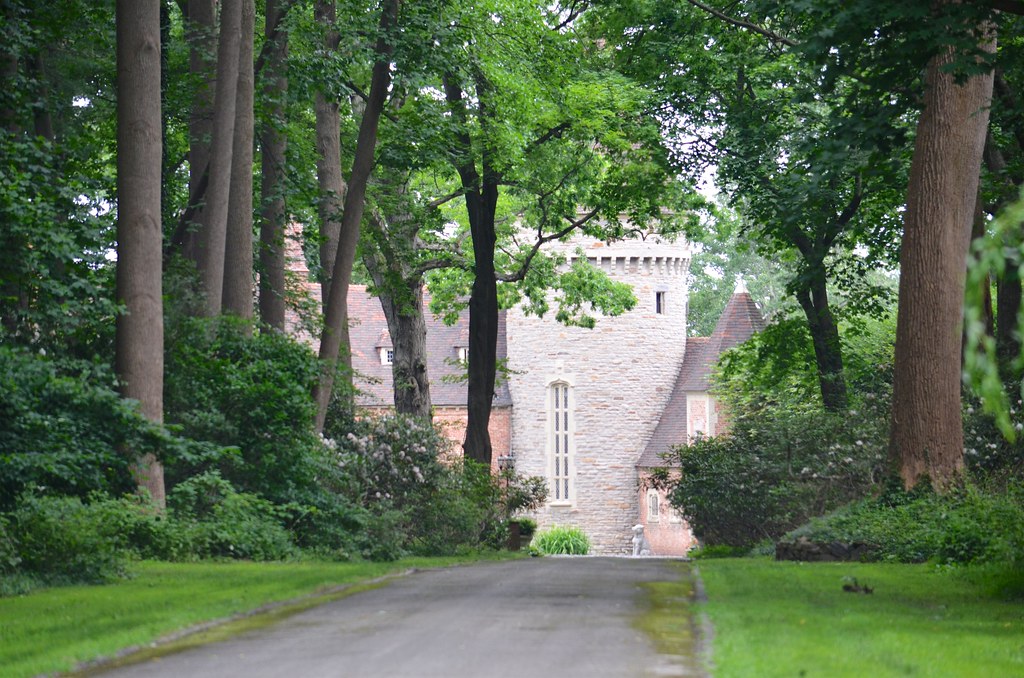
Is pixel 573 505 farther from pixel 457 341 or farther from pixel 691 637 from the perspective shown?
pixel 691 637

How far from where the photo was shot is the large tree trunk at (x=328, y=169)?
25.5 m

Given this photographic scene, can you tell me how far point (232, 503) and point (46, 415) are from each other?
4.19 m

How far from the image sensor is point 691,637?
9.32 metres

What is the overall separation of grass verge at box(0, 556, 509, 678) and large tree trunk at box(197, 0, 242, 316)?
531 cm

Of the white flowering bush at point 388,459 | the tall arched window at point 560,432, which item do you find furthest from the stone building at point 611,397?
the white flowering bush at point 388,459

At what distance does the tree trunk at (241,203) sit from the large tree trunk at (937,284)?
1028 cm

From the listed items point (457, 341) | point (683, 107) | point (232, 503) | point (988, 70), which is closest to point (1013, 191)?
point (683, 107)

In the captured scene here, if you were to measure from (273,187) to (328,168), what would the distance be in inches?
82.1

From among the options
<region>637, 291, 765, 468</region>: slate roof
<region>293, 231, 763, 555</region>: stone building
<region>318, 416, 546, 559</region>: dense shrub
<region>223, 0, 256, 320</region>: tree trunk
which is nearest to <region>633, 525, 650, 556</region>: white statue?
<region>293, 231, 763, 555</region>: stone building

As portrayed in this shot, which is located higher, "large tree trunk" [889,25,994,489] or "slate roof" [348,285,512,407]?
"slate roof" [348,285,512,407]

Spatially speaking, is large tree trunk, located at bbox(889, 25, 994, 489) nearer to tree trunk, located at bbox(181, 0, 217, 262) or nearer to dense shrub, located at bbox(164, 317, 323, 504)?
dense shrub, located at bbox(164, 317, 323, 504)

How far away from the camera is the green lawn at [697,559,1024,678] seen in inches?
313

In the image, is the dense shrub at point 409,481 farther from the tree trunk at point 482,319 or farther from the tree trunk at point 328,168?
the tree trunk at point 482,319

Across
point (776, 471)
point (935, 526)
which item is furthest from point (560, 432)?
point (935, 526)
